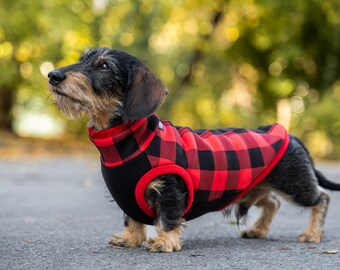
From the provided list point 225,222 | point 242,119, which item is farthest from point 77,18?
point 225,222

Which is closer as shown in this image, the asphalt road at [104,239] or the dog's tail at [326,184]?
the asphalt road at [104,239]

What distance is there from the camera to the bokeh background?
1797 centimetres

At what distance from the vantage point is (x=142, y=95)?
15.3ft

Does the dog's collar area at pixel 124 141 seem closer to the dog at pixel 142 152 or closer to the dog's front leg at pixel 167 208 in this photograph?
the dog at pixel 142 152

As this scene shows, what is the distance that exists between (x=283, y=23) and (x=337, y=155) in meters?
5.42

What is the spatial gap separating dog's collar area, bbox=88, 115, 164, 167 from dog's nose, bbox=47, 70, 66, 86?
18.2 inches

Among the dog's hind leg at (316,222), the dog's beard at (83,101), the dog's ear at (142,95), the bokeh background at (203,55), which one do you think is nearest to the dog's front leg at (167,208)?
the dog's ear at (142,95)

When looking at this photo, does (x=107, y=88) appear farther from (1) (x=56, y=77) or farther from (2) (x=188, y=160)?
(2) (x=188, y=160)

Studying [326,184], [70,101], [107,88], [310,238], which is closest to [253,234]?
[310,238]

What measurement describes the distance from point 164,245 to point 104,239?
88cm

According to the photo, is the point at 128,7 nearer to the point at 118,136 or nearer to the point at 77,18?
the point at 77,18

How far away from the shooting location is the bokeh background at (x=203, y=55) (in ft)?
59.0

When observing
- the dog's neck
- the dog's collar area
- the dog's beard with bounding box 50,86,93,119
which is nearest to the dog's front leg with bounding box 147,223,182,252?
the dog's collar area

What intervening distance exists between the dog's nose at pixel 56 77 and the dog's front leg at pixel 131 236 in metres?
1.28
